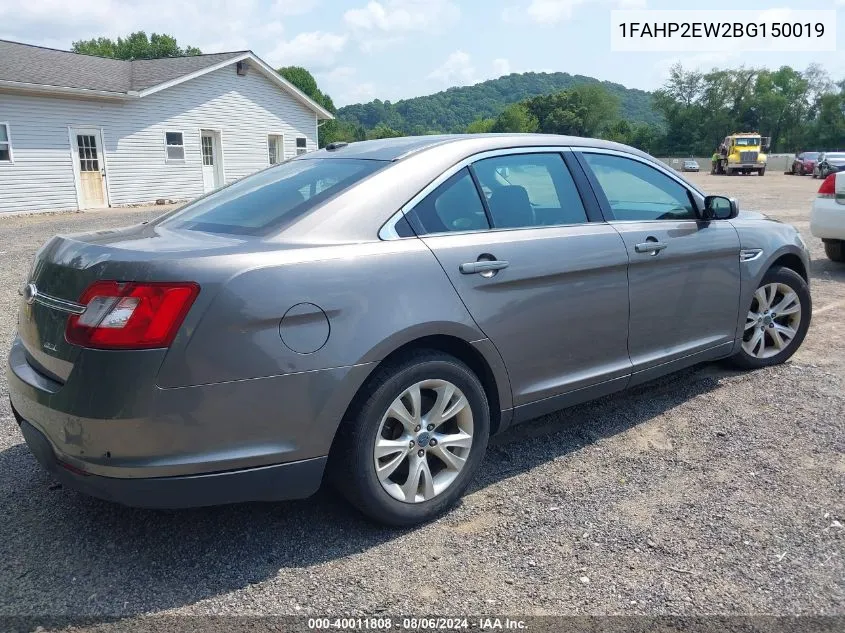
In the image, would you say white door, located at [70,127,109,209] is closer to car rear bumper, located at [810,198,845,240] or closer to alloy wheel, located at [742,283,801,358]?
car rear bumper, located at [810,198,845,240]

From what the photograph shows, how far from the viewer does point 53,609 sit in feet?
8.24

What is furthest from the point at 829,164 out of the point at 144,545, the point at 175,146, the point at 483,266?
the point at 144,545

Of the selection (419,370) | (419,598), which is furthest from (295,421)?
(419,598)

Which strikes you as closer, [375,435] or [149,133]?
[375,435]

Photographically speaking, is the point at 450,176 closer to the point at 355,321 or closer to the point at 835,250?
the point at 355,321

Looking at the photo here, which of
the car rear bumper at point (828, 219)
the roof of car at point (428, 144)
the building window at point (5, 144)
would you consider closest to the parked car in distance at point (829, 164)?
the car rear bumper at point (828, 219)

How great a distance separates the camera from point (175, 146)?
22672 mm

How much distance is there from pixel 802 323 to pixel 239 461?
4.29 metres

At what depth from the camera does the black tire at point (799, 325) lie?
16.1ft

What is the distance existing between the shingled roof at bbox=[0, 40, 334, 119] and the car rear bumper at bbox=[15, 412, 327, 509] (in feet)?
59.8

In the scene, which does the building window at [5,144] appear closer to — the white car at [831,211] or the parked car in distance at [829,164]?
the white car at [831,211]

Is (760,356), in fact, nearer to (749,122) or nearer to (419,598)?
(419,598)

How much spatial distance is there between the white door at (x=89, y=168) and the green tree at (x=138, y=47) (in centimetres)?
5931

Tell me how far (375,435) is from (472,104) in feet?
390
